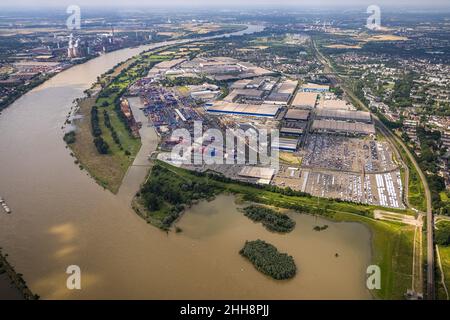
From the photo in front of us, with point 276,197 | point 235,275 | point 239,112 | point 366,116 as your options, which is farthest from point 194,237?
point 366,116

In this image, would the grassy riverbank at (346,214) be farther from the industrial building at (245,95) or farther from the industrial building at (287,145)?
the industrial building at (245,95)

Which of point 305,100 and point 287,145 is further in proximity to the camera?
point 305,100

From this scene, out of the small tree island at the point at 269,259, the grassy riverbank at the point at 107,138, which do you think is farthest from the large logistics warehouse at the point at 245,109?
the small tree island at the point at 269,259

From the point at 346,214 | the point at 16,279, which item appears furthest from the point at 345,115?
the point at 16,279

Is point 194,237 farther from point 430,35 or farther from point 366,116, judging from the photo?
point 430,35

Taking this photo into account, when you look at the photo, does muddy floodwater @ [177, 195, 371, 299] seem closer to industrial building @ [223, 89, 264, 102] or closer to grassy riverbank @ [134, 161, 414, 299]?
grassy riverbank @ [134, 161, 414, 299]

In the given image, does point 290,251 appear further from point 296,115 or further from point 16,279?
point 296,115

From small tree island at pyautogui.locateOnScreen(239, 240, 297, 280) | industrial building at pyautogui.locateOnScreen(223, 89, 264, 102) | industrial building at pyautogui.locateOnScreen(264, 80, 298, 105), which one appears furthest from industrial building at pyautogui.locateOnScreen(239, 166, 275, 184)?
industrial building at pyautogui.locateOnScreen(223, 89, 264, 102)
